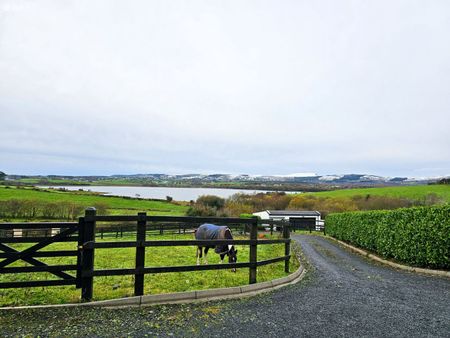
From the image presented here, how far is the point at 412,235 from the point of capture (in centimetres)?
1145

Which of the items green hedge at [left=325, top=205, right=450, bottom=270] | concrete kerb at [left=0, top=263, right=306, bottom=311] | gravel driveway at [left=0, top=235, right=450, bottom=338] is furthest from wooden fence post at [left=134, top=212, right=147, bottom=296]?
green hedge at [left=325, top=205, right=450, bottom=270]

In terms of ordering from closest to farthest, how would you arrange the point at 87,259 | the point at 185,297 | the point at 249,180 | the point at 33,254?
the point at 33,254 → the point at 87,259 → the point at 185,297 → the point at 249,180

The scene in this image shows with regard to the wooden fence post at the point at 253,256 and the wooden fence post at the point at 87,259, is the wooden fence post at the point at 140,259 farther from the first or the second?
the wooden fence post at the point at 253,256

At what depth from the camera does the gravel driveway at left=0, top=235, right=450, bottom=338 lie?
4379mm

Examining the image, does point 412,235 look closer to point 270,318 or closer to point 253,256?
point 253,256

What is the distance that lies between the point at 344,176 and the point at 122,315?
168490mm

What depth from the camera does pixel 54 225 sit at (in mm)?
5387

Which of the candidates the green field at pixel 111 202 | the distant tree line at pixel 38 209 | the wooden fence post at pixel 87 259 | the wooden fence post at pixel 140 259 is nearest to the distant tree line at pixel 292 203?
the green field at pixel 111 202

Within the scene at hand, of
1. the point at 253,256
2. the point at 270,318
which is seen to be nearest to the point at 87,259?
the point at 270,318

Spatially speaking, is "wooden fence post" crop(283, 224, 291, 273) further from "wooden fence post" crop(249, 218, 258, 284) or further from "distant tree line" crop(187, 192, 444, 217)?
"distant tree line" crop(187, 192, 444, 217)

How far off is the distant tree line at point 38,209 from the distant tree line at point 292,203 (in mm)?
18847

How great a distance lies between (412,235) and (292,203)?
57323 millimetres

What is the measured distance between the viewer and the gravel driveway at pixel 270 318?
438 centimetres

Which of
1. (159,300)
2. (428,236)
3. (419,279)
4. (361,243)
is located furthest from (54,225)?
(361,243)
